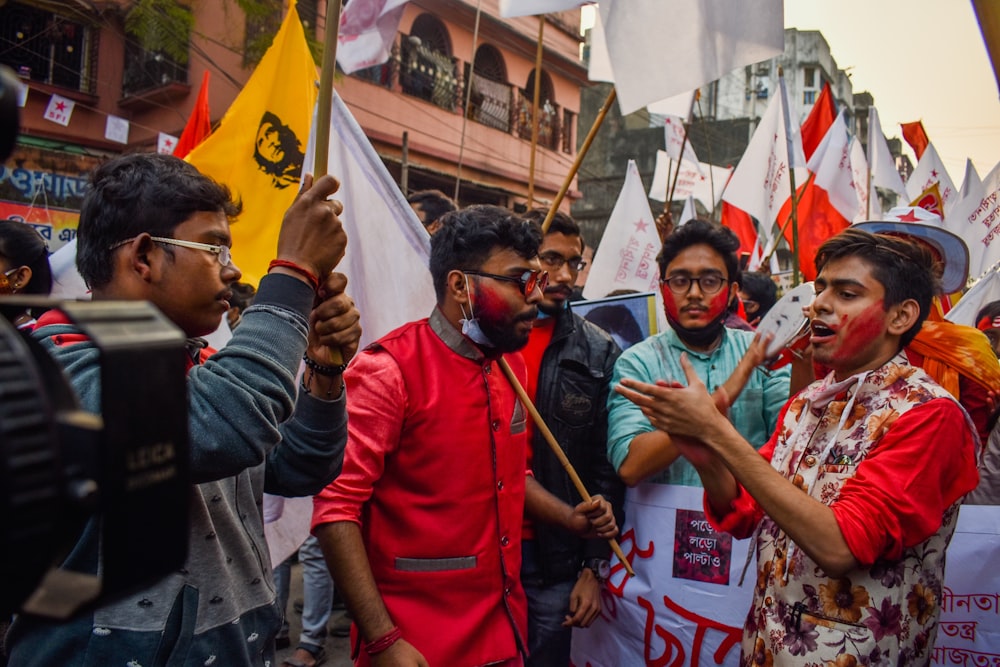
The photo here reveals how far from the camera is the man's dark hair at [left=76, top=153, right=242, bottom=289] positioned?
1358 millimetres

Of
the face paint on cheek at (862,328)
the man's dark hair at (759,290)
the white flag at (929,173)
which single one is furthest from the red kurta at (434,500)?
the white flag at (929,173)

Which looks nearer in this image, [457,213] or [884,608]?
[884,608]

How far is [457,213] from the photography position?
2.47 m

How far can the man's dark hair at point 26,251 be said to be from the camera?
2.83 m

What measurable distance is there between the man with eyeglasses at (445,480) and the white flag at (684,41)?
1.98 ft

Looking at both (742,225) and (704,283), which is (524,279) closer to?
(704,283)

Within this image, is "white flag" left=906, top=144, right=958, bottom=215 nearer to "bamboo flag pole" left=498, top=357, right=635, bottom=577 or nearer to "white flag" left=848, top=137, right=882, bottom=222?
"white flag" left=848, top=137, right=882, bottom=222

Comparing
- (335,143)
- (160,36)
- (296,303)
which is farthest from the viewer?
(160,36)

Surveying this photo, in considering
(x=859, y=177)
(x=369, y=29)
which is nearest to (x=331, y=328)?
(x=369, y=29)

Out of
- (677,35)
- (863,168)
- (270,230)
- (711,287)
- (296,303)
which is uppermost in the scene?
(863,168)

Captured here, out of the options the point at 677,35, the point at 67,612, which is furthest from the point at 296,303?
the point at 677,35

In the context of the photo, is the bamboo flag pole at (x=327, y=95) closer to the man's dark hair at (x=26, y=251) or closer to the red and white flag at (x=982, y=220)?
the man's dark hair at (x=26, y=251)

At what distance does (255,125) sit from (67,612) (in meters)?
4.02

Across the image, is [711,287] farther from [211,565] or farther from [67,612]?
[67,612]
